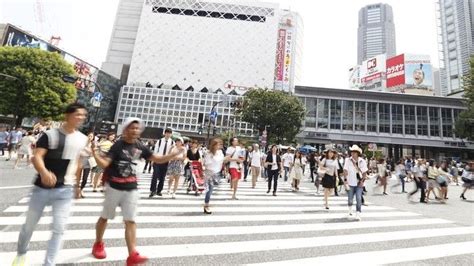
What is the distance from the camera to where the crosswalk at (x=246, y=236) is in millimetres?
3914

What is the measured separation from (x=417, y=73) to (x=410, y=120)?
50.2 feet

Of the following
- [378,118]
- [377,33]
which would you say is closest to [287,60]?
[378,118]

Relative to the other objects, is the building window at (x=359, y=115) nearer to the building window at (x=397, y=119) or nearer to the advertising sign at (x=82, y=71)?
the building window at (x=397, y=119)

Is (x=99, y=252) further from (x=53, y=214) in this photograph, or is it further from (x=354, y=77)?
(x=354, y=77)

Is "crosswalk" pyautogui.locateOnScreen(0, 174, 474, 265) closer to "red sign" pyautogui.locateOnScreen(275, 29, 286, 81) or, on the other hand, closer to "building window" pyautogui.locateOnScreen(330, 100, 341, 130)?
"building window" pyautogui.locateOnScreen(330, 100, 341, 130)

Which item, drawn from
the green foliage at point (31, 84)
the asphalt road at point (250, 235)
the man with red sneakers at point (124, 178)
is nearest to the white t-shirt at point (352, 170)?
the asphalt road at point (250, 235)

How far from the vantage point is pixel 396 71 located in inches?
2601

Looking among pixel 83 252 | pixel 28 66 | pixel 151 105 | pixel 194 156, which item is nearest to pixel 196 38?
pixel 151 105

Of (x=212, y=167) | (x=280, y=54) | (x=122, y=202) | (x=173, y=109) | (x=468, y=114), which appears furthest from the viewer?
(x=280, y=54)

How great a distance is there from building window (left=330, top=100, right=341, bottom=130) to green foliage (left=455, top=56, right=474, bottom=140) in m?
18.6

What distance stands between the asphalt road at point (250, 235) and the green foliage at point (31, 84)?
1099 inches

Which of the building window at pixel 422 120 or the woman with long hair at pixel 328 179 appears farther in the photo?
the building window at pixel 422 120

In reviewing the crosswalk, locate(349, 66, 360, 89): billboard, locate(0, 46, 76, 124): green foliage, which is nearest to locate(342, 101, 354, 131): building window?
locate(349, 66, 360, 89): billboard

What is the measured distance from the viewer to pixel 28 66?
31.3 meters
